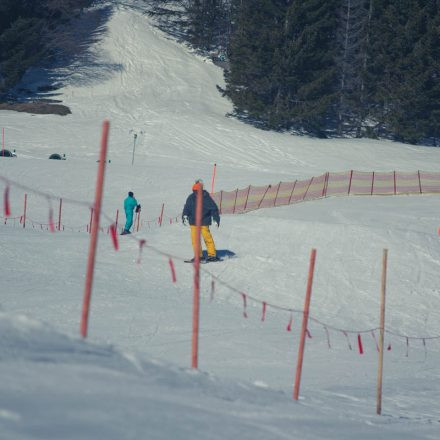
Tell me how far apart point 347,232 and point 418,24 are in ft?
125

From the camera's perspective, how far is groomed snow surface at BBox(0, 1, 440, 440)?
729 centimetres

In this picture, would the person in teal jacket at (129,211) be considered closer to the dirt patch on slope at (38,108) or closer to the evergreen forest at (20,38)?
the dirt patch on slope at (38,108)

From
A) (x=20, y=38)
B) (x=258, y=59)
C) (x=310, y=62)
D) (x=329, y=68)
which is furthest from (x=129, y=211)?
(x=329, y=68)

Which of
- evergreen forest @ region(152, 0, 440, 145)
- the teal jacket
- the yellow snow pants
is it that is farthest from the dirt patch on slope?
the yellow snow pants

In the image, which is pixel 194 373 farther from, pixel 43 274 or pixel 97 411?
pixel 43 274

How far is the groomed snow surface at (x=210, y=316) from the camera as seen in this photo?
729cm

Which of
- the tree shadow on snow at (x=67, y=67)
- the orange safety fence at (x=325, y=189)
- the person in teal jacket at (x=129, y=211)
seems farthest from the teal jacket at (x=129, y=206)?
the tree shadow on snow at (x=67, y=67)

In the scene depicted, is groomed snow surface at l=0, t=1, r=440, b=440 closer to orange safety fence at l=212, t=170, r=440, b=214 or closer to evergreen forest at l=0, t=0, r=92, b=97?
orange safety fence at l=212, t=170, r=440, b=214

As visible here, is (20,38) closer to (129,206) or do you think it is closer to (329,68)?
(329,68)

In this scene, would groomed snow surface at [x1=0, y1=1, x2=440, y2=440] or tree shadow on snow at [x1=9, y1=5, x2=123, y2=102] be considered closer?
groomed snow surface at [x1=0, y1=1, x2=440, y2=440]

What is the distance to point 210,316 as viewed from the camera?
52.3 feet

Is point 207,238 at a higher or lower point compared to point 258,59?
lower

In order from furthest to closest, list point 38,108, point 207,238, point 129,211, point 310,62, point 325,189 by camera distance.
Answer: point 310,62, point 38,108, point 325,189, point 129,211, point 207,238

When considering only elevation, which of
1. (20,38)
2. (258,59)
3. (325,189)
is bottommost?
(325,189)
